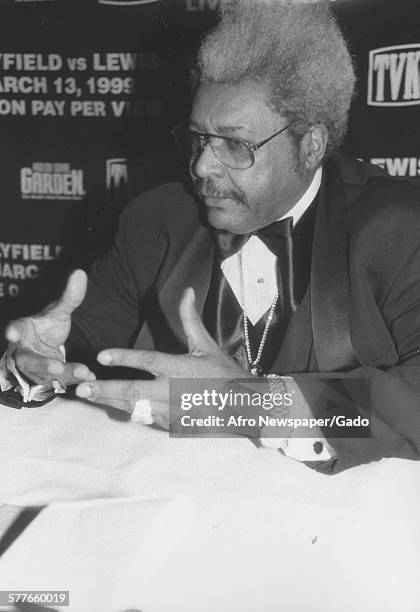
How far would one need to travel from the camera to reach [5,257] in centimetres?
247

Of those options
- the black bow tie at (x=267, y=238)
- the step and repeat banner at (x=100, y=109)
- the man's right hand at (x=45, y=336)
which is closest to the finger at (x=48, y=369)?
the man's right hand at (x=45, y=336)

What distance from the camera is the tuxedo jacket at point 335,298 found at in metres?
0.90

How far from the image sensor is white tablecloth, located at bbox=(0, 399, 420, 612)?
0.64m

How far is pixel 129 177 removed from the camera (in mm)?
2320

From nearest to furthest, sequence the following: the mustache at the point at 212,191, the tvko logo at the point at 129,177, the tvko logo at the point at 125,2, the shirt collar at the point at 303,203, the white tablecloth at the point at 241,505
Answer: the white tablecloth at the point at 241,505
the mustache at the point at 212,191
the shirt collar at the point at 303,203
the tvko logo at the point at 125,2
the tvko logo at the point at 129,177

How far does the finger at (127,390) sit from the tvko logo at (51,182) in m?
1.62

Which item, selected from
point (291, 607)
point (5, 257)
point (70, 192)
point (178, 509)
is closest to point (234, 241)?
point (178, 509)

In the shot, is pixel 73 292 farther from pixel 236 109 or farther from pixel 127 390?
pixel 236 109

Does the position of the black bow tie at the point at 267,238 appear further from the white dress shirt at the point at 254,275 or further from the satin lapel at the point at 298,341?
the satin lapel at the point at 298,341

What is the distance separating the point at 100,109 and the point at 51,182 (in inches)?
11.3

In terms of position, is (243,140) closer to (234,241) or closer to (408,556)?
(234,241)

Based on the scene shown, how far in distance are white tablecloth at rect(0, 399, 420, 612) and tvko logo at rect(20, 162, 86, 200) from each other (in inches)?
57.2

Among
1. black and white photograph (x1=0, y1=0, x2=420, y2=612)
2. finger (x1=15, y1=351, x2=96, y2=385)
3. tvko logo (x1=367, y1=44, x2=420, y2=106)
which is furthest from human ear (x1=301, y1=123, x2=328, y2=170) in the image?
tvko logo (x1=367, y1=44, x2=420, y2=106)

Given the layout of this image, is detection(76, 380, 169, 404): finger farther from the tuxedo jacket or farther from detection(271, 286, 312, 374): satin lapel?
detection(271, 286, 312, 374): satin lapel
